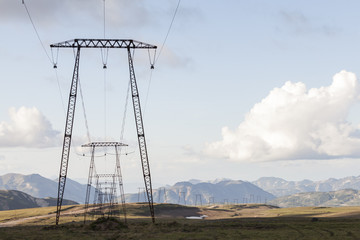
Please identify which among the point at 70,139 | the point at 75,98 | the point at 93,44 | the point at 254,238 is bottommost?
the point at 254,238

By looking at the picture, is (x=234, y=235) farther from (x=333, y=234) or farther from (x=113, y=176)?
(x=113, y=176)

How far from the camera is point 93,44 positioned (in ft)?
311

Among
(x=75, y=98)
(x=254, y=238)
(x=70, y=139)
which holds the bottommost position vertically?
(x=254, y=238)

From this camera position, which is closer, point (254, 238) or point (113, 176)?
point (254, 238)

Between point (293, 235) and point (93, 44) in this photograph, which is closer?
point (293, 235)

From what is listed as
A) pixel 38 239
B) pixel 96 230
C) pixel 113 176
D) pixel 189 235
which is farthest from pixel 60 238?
pixel 113 176

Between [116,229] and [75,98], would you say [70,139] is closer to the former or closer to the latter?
[75,98]

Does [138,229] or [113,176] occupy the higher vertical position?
[113,176]

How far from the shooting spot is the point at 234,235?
8619cm

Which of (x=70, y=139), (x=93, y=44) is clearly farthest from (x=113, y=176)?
(x=93, y=44)

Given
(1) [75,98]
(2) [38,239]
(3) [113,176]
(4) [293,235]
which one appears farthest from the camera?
(3) [113,176]

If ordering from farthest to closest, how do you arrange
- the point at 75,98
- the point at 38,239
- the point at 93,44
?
the point at 75,98 → the point at 93,44 → the point at 38,239

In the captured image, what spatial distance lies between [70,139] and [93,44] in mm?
21399

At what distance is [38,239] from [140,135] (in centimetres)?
3079
